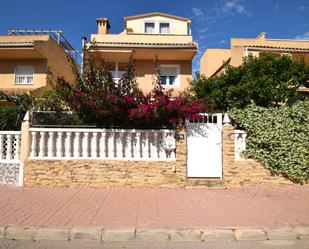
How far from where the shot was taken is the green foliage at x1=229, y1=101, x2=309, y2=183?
9102mm

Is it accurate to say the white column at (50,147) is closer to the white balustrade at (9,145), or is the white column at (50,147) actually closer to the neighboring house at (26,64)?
the white balustrade at (9,145)

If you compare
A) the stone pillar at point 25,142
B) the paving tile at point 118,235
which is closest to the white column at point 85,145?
the stone pillar at point 25,142

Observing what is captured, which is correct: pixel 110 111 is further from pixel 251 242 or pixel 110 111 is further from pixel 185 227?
pixel 251 242

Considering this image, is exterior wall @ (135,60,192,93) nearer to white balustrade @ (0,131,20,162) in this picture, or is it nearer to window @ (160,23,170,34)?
window @ (160,23,170,34)

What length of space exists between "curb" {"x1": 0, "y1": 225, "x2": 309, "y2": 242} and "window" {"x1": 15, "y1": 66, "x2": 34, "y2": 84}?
15.3 metres

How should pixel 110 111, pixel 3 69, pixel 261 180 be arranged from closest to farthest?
1. pixel 110 111
2. pixel 261 180
3. pixel 3 69

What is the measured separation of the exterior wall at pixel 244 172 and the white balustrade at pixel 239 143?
0.48 ft

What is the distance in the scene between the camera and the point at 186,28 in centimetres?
2139

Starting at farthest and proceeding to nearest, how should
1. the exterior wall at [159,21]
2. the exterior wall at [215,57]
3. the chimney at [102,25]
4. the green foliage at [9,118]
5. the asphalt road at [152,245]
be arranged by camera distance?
the exterior wall at [215,57] < the chimney at [102,25] < the exterior wall at [159,21] < the green foliage at [9,118] < the asphalt road at [152,245]

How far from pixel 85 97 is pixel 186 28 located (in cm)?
1474

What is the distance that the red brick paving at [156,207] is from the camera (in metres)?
5.77

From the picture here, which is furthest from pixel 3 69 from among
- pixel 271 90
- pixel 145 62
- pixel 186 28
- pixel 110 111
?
pixel 271 90

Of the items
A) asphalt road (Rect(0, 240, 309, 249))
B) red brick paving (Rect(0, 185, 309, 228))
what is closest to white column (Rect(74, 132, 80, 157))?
red brick paving (Rect(0, 185, 309, 228))

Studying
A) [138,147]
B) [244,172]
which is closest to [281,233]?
[244,172]
